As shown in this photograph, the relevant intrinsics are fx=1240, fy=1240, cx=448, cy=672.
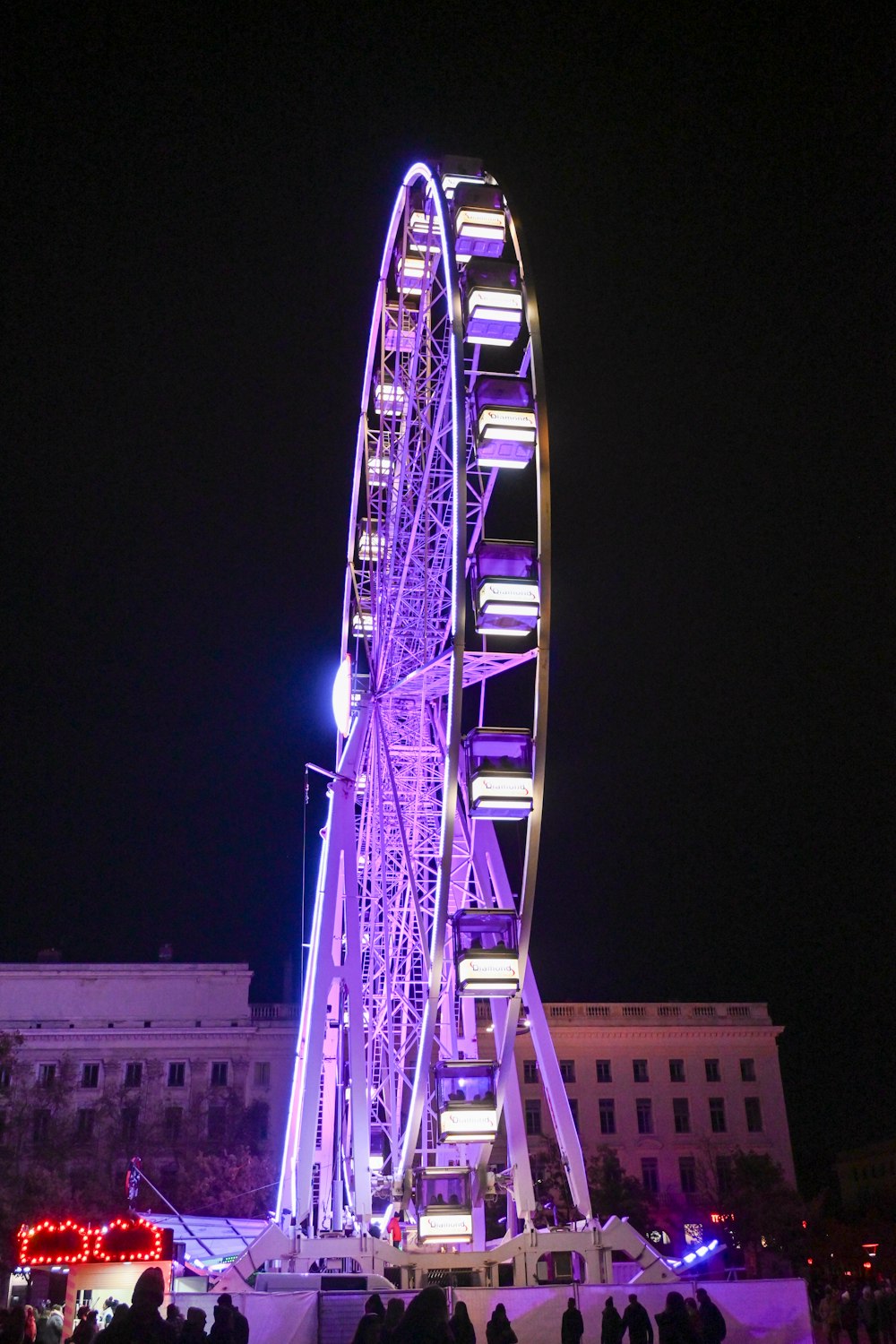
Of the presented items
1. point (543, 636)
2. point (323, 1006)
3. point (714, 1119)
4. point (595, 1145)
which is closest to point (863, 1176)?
point (714, 1119)

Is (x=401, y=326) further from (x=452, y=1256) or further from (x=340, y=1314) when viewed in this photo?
(x=340, y=1314)

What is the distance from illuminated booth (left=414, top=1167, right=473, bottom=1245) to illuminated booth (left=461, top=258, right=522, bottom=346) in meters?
20.6

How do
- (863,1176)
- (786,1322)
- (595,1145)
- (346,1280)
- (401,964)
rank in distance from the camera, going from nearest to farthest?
1. (786,1322)
2. (346,1280)
3. (401,964)
4. (595,1145)
5. (863,1176)

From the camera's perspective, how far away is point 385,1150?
3781 centimetres

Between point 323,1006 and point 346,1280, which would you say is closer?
point 346,1280

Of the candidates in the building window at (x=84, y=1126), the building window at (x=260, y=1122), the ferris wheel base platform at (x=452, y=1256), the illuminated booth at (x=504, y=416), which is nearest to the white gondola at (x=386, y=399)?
the illuminated booth at (x=504, y=416)

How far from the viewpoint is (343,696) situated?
38.3m

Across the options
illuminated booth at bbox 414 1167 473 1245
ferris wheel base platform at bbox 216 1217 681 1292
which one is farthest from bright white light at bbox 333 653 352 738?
ferris wheel base platform at bbox 216 1217 681 1292

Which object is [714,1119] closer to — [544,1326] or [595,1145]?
[595,1145]

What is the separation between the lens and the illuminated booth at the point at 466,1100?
29844 millimetres

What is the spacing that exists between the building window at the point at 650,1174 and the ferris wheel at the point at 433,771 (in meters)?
36.9

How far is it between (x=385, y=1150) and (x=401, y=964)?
588 centimetres

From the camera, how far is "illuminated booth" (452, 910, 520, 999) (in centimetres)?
2970

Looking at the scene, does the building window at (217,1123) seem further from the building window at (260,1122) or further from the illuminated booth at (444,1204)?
the illuminated booth at (444,1204)
